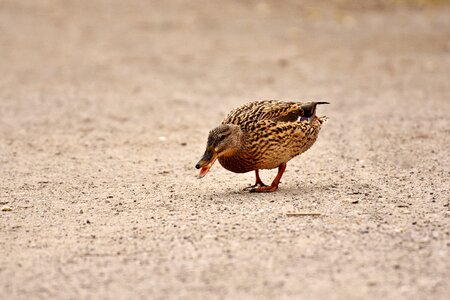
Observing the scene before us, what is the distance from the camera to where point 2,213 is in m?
6.85

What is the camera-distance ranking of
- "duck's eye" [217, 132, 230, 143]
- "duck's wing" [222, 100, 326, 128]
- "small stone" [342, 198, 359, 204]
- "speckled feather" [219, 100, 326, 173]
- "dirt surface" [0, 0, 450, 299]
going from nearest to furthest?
"dirt surface" [0, 0, 450, 299] < "small stone" [342, 198, 359, 204] < "duck's eye" [217, 132, 230, 143] < "speckled feather" [219, 100, 326, 173] < "duck's wing" [222, 100, 326, 128]

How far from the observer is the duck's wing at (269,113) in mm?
7242

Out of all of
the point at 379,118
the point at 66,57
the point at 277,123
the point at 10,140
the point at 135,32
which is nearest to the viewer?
the point at 277,123

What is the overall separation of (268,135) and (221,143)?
18.0 inches

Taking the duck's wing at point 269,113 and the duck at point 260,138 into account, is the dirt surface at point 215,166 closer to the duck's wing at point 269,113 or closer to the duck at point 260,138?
the duck at point 260,138

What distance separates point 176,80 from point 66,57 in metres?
3.05

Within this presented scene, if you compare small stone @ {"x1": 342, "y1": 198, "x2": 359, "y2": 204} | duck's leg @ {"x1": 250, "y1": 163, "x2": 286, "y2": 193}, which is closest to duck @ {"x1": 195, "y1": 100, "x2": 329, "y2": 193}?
duck's leg @ {"x1": 250, "y1": 163, "x2": 286, "y2": 193}

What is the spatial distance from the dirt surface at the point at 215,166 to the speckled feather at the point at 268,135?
31 cm

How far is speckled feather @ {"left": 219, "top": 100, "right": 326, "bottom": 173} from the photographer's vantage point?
23.2 feet

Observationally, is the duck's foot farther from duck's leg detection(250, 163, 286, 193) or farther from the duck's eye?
the duck's eye

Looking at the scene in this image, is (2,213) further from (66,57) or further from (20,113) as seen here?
(66,57)

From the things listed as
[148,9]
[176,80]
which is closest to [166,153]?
[176,80]

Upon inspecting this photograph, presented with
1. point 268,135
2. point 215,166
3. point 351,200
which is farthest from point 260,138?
point 215,166

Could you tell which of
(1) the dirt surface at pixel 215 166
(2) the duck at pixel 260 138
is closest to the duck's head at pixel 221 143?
(2) the duck at pixel 260 138
